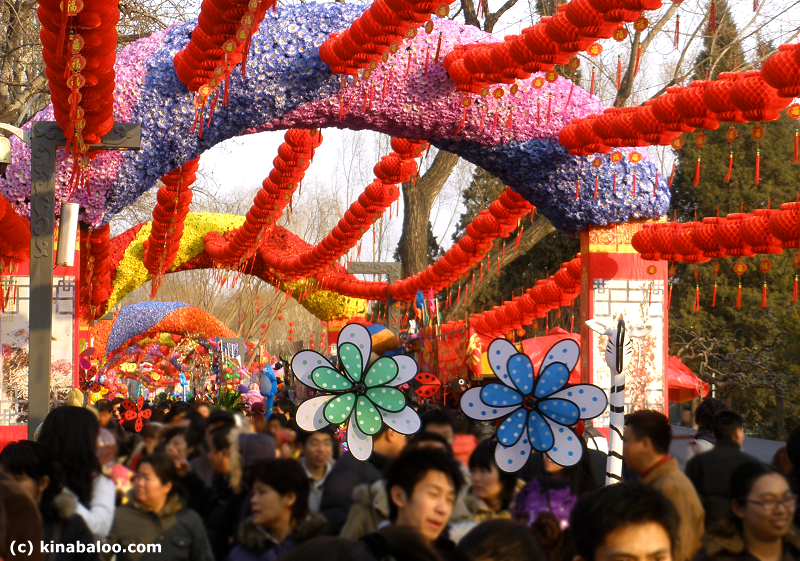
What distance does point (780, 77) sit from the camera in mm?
6078

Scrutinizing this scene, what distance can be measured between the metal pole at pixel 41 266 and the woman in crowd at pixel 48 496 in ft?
12.3

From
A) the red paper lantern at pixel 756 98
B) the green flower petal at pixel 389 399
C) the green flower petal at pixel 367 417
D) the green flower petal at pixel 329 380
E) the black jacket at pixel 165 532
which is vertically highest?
the red paper lantern at pixel 756 98

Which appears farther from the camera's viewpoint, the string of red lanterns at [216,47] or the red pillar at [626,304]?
the red pillar at [626,304]

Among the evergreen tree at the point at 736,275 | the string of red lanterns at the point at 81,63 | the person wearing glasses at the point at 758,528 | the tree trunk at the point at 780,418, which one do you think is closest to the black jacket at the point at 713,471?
the person wearing glasses at the point at 758,528

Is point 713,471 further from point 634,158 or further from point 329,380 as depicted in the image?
point 634,158

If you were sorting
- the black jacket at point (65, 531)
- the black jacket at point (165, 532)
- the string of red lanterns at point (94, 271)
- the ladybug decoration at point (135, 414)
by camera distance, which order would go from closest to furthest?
1. the black jacket at point (65, 531)
2. the black jacket at point (165, 532)
3. the ladybug decoration at point (135, 414)
4. the string of red lanterns at point (94, 271)

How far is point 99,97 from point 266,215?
6326mm

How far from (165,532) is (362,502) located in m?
0.72

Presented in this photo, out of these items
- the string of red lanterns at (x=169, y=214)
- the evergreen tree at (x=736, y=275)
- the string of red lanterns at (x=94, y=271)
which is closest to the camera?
the string of red lanterns at (x=169, y=214)

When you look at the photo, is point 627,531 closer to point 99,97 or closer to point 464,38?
point 99,97

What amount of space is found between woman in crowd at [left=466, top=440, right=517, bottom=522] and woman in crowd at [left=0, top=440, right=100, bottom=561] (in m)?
1.39

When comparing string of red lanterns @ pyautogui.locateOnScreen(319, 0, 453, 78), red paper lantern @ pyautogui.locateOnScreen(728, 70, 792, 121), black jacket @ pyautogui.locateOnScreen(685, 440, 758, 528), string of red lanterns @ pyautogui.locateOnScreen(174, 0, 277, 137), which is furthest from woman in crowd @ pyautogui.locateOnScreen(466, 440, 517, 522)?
red paper lantern @ pyautogui.locateOnScreen(728, 70, 792, 121)

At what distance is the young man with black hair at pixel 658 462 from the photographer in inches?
144

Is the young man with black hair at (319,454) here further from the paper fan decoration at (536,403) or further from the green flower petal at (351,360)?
the paper fan decoration at (536,403)
